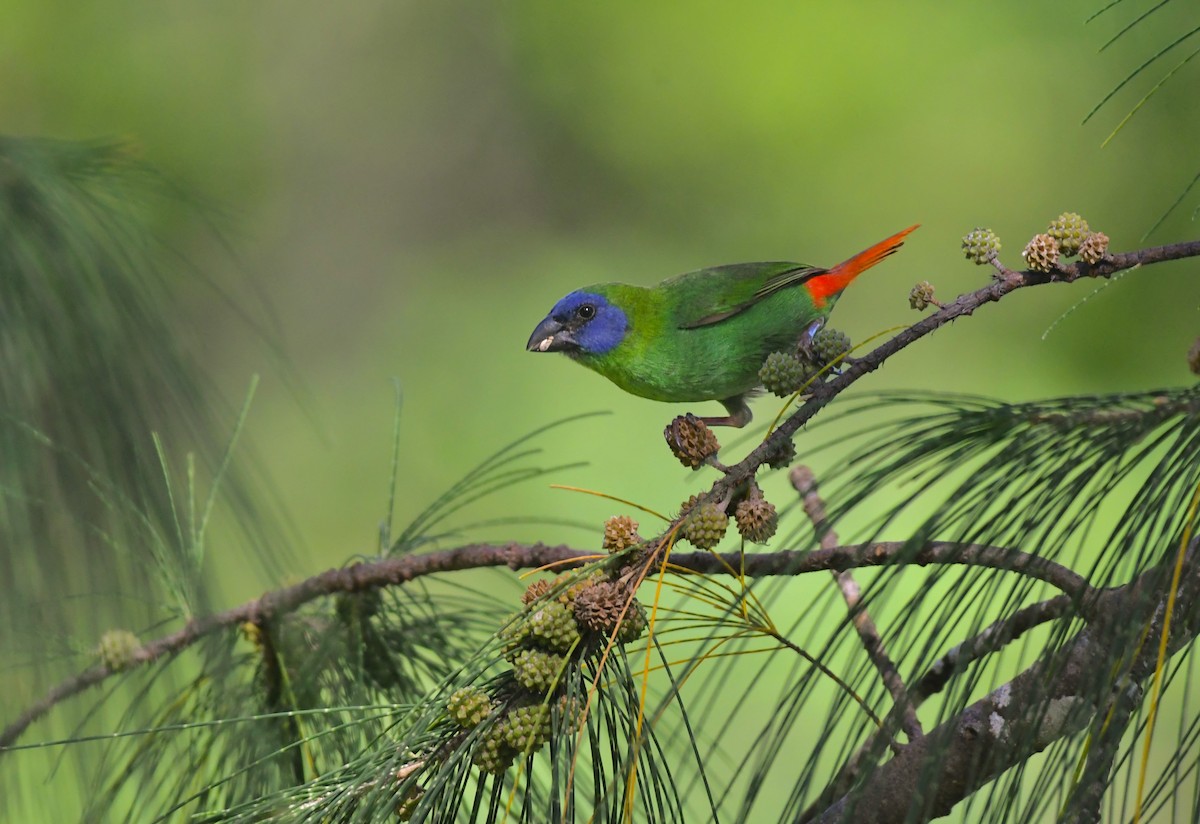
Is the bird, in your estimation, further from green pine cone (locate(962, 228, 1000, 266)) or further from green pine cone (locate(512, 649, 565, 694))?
green pine cone (locate(512, 649, 565, 694))

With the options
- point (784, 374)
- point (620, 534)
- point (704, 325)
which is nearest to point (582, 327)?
point (704, 325)

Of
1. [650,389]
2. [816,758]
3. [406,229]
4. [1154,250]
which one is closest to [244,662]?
[650,389]

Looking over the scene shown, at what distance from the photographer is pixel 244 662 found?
1.30m

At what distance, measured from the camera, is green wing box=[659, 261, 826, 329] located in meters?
1.57

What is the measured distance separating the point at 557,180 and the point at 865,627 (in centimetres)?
391

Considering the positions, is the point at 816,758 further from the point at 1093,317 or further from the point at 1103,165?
the point at 1103,165

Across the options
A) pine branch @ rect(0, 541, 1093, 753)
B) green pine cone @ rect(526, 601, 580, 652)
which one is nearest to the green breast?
pine branch @ rect(0, 541, 1093, 753)

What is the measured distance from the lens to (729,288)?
1586 millimetres

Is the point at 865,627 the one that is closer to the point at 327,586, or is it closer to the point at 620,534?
the point at 620,534

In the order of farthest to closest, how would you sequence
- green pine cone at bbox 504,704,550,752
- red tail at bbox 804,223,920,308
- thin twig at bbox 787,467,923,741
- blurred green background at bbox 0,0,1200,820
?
1. blurred green background at bbox 0,0,1200,820
2. red tail at bbox 804,223,920,308
3. green pine cone at bbox 504,704,550,752
4. thin twig at bbox 787,467,923,741

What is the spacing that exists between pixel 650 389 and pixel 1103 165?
2.65 metres

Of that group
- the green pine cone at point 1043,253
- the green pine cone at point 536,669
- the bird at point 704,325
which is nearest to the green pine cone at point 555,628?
the green pine cone at point 536,669

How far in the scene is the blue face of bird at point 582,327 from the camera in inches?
63.9

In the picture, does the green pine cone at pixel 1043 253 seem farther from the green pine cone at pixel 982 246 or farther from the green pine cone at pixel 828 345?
the green pine cone at pixel 828 345
